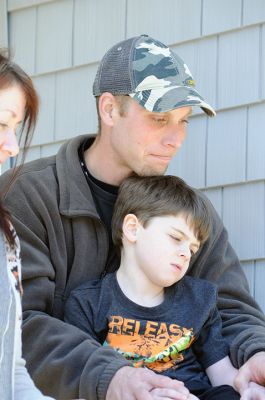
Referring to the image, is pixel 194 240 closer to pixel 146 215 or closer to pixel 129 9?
pixel 146 215

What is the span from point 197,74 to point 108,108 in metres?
0.54

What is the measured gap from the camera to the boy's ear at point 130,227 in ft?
11.7

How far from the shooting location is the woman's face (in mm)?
2852

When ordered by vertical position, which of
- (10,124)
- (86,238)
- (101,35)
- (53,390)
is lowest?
(53,390)

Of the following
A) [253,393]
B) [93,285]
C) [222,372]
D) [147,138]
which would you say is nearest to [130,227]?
[93,285]

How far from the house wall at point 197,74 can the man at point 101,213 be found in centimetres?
26

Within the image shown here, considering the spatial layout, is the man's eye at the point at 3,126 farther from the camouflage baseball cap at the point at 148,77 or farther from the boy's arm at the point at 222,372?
the boy's arm at the point at 222,372

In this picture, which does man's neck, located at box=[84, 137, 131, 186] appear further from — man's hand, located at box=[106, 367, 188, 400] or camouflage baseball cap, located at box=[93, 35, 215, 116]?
man's hand, located at box=[106, 367, 188, 400]

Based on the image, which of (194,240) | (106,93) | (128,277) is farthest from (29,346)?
(106,93)

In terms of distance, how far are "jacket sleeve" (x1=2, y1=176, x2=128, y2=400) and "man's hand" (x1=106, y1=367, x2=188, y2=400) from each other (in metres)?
0.05

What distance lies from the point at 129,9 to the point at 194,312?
4.71 feet

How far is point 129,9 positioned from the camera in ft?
14.4

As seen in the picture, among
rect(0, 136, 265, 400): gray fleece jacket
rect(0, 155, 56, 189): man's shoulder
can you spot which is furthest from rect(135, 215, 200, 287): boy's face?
rect(0, 155, 56, 189): man's shoulder

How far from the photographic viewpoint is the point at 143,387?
3025mm
